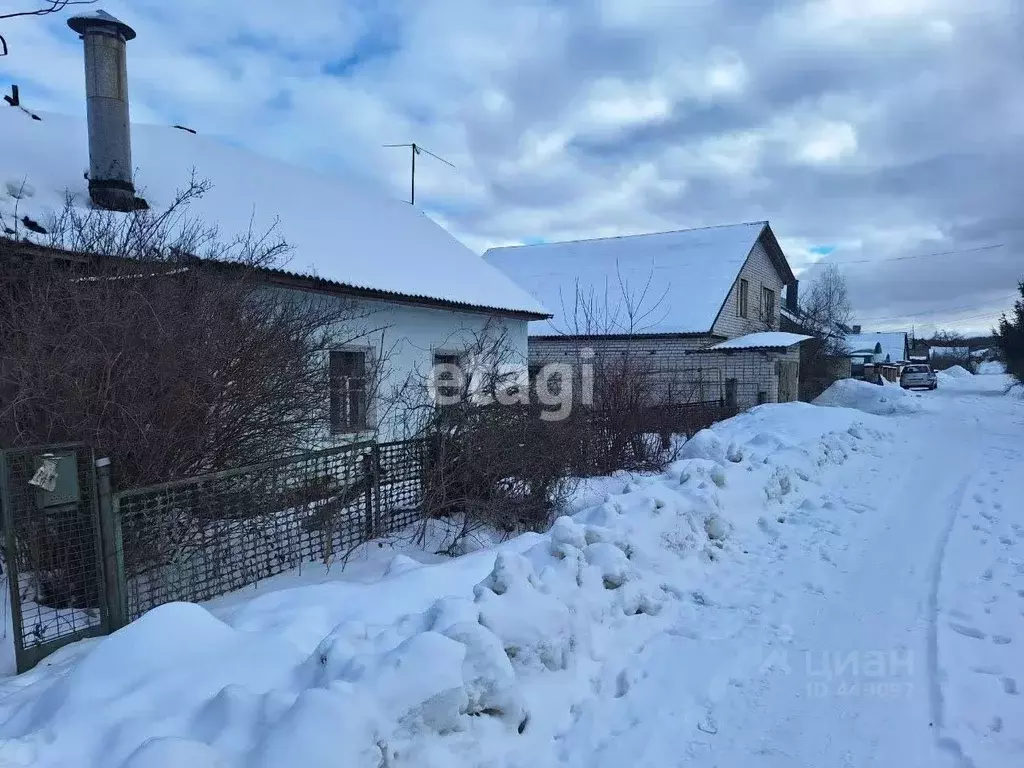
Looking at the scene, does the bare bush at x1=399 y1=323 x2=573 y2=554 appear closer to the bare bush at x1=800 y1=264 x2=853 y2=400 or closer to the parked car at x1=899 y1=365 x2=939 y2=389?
the bare bush at x1=800 y1=264 x2=853 y2=400

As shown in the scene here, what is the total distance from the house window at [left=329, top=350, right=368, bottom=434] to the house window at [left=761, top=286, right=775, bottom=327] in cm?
1922

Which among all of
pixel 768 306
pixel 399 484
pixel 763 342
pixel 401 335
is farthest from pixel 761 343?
pixel 399 484

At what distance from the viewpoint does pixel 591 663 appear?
3596mm

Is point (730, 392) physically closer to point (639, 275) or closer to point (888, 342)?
point (639, 275)

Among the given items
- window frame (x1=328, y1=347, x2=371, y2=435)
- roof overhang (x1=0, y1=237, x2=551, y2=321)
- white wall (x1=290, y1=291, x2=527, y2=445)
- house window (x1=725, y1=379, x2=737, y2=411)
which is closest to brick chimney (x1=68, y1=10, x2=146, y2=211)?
roof overhang (x1=0, y1=237, x2=551, y2=321)

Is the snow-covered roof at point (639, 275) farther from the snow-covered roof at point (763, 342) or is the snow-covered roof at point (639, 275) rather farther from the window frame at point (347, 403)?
the window frame at point (347, 403)

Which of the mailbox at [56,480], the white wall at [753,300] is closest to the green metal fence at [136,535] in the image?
the mailbox at [56,480]

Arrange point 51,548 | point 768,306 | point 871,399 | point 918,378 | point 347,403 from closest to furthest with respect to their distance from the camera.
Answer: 1. point 51,548
2. point 347,403
3. point 871,399
4. point 768,306
5. point 918,378

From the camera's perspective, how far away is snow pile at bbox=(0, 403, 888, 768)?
2.51m

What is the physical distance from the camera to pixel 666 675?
354 centimetres

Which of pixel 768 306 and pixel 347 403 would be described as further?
pixel 768 306

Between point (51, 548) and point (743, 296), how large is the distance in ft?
71.7

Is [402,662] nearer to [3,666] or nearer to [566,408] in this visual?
[3,666]

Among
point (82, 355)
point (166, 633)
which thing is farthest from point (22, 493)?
point (166, 633)
